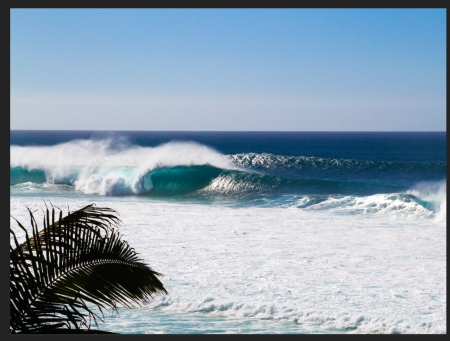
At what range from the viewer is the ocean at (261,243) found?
5418mm

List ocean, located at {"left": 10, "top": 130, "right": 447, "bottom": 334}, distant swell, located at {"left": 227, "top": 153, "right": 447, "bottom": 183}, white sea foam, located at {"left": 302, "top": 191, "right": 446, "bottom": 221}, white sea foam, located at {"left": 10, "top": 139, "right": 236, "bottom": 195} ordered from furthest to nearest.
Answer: distant swell, located at {"left": 227, "top": 153, "right": 447, "bottom": 183}
white sea foam, located at {"left": 10, "top": 139, "right": 236, "bottom": 195}
white sea foam, located at {"left": 302, "top": 191, "right": 446, "bottom": 221}
ocean, located at {"left": 10, "top": 130, "right": 447, "bottom": 334}

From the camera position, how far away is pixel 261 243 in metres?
8.89

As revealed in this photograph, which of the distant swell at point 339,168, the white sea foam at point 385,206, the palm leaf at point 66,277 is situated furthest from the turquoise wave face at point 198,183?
the palm leaf at point 66,277

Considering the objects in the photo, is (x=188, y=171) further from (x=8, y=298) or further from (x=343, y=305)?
(x=8, y=298)

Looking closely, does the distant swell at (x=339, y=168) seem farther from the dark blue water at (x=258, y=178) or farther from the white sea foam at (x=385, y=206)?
the white sea foam at (x=385, y=206)

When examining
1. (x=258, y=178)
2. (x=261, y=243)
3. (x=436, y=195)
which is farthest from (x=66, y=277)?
(x=258, y=178)

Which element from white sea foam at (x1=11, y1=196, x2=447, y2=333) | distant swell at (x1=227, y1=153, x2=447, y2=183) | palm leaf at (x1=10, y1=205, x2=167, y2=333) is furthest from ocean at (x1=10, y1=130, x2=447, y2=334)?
distant swell at (x1=227, y1=153, x2=447, y2=183)

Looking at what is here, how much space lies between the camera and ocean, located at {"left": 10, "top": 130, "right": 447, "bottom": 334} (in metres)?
5.42

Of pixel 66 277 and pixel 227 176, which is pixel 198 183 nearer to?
pixel 227 176

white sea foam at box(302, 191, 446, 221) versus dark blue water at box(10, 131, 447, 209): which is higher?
dark blue water at box(10, 131, 447, 209)

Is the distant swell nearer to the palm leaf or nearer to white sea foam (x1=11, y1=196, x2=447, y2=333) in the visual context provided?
white sea foam (x1=11, y1=196, x2=447, y2=333)

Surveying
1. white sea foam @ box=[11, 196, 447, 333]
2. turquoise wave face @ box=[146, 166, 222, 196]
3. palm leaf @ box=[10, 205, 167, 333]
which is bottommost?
white sea foam @ box=[11, 196, 447, 333]

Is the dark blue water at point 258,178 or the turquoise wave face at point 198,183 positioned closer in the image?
the dark blue water at point 258,178

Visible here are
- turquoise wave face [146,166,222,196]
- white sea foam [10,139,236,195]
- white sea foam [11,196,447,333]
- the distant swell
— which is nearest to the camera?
white sea foam [11,196,447,333]
